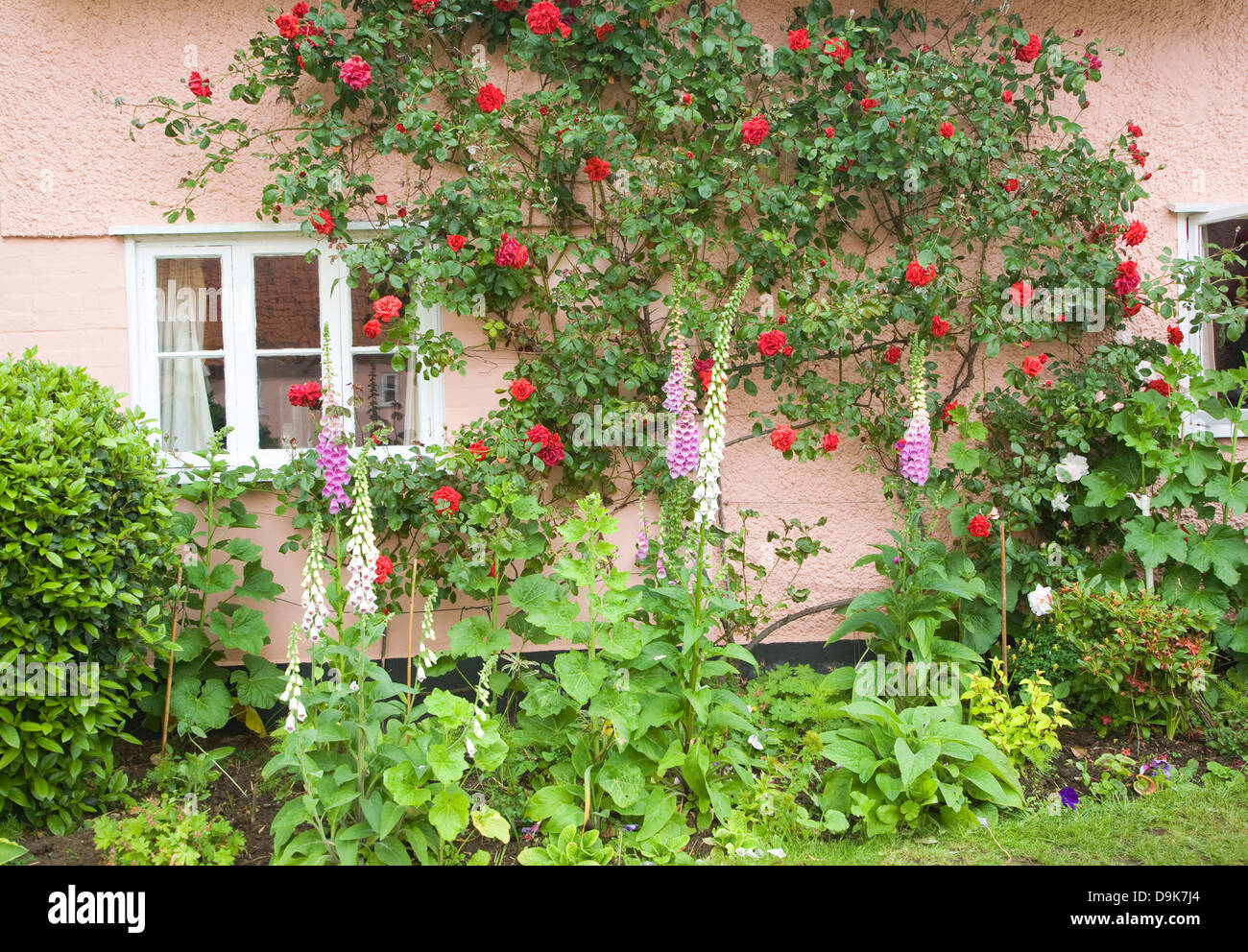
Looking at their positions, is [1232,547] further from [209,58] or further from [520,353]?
[209,58]

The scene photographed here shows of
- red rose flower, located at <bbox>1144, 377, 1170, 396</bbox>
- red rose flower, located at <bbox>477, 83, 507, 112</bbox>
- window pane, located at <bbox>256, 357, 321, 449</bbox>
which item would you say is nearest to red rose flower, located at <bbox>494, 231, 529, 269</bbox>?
red rose flower, located at <bbox>477, 83, 507, 112</bbox>

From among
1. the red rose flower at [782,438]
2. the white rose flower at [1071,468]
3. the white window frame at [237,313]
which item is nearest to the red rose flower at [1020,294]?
the white rose flower at [1071,468]

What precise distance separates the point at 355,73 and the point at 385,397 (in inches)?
63.7

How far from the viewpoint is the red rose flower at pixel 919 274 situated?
15.1 ft

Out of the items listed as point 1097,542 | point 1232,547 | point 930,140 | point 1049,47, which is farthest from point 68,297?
point 1232,547

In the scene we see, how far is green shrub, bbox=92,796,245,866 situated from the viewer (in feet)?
10.3

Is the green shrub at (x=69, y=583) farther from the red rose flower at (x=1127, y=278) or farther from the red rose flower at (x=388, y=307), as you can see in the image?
the red rose flower at (x=1127, y=278)

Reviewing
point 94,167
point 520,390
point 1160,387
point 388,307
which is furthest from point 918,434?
point 94,167

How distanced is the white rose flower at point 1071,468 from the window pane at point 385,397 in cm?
A: 345

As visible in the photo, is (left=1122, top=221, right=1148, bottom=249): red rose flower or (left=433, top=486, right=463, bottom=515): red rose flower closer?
(left=433, top=486, right=463, bottom=515): red rose flower

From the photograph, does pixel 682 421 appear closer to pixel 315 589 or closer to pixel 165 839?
pixel 315 589

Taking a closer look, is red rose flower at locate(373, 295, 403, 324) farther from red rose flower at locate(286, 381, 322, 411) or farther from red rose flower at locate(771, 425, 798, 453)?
red rose flower at locate(771, 425, 798, 453)

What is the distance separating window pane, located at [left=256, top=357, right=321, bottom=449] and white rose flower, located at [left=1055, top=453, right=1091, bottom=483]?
13.0ft

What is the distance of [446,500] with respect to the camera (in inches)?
174
